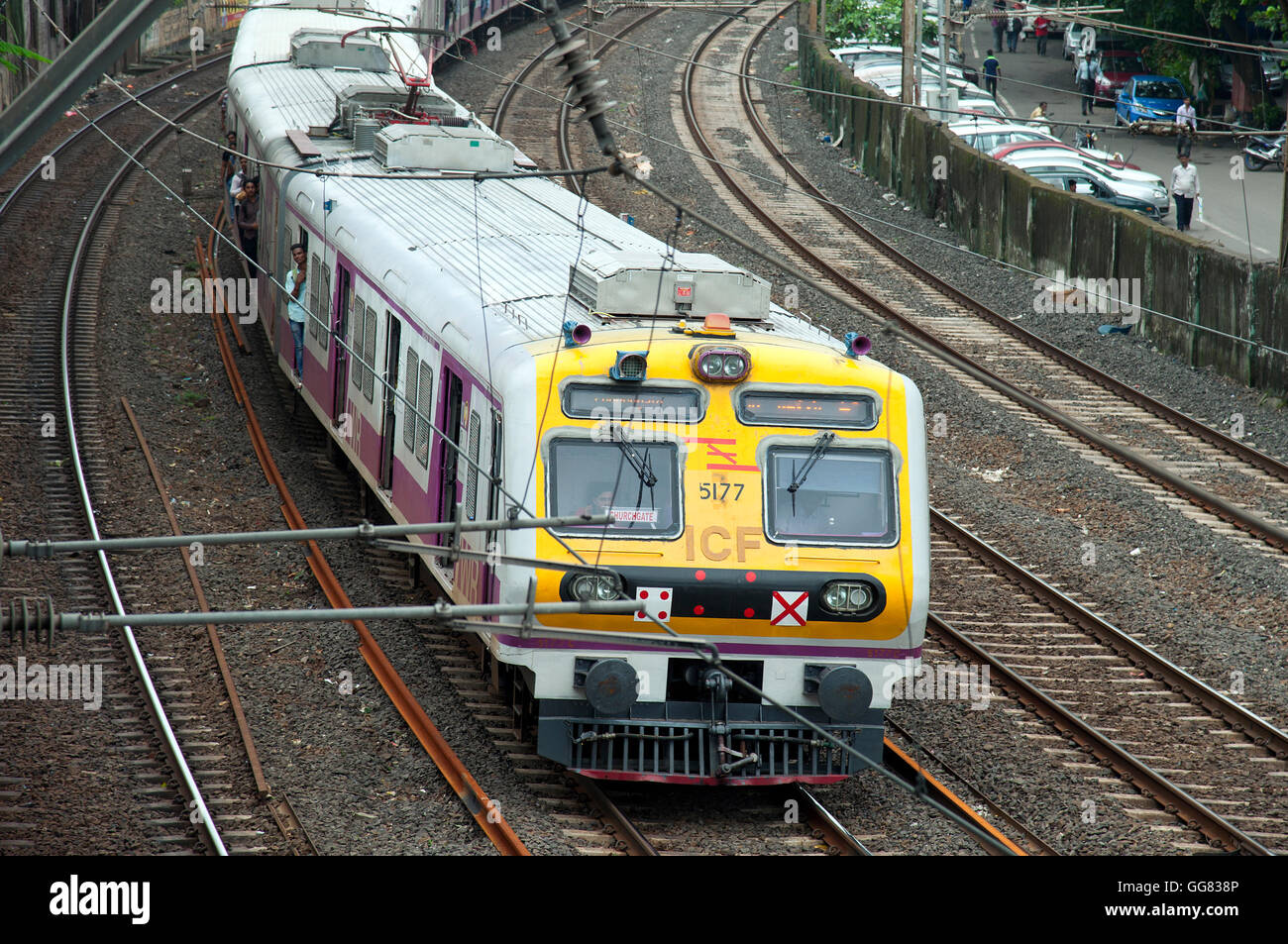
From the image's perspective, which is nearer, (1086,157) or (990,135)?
(1086,157)

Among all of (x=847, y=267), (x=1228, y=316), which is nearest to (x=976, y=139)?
(x=847, y=267)

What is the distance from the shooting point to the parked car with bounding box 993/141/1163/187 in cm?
2878

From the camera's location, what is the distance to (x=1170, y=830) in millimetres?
9828

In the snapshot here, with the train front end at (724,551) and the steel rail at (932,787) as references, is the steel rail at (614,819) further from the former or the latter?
the steel rail at (932,787)

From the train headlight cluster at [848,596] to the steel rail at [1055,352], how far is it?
875 cm

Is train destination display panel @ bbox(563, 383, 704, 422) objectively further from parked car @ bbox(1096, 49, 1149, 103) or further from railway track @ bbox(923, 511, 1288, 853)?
parked car @ bbox(1096, 49, 1149, 103)

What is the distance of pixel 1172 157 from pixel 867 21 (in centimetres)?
1186

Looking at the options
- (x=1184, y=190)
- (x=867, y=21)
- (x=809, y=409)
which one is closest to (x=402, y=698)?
(x=809, y=409)

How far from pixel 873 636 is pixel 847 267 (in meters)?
15.5

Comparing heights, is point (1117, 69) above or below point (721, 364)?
below

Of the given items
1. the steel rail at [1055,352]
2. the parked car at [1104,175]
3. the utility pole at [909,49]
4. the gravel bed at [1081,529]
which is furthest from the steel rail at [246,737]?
the utility pole at [909,49]

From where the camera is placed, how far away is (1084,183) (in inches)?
1100

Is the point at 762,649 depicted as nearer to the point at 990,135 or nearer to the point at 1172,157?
the point at 990,135
